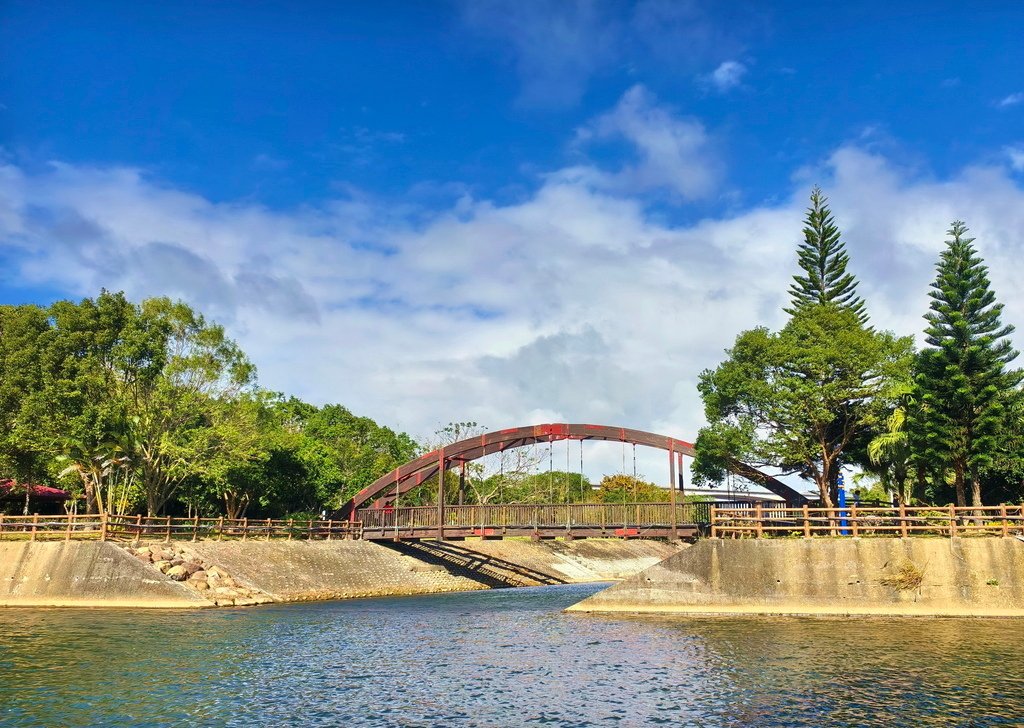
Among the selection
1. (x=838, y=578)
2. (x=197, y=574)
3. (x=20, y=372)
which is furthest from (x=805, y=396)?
(x=20, y=372)

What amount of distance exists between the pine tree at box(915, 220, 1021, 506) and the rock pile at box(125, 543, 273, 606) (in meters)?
37.2

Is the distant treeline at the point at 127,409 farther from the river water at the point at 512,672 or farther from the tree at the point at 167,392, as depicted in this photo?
the river water at the point at 512,672

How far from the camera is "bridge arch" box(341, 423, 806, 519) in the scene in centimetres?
4831

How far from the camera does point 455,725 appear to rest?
50.9 feet

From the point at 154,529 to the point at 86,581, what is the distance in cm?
752

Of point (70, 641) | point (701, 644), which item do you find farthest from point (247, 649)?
point (701, 644)

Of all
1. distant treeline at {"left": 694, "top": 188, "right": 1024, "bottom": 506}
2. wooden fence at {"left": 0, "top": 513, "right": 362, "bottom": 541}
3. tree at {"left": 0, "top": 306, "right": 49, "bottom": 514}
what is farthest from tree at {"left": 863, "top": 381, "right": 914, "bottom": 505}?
tree at {"left": 0, "top": 306, "right": 49, "bottom": 514}

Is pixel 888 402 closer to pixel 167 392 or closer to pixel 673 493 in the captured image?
pixel 673 493

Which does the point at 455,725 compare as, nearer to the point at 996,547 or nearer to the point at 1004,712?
the point at 1004,712

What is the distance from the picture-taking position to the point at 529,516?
156 feet

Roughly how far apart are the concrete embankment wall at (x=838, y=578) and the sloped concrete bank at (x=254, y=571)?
65.8 feet

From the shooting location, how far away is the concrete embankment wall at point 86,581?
119 ft

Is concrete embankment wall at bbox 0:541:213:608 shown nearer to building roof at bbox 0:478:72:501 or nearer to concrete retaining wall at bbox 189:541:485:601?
concrete retaining wall at bbox 189:541:485:601

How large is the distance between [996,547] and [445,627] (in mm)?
22604
